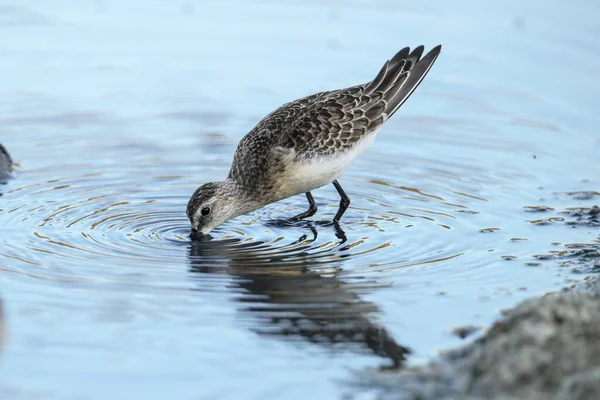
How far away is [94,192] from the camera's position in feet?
37.8

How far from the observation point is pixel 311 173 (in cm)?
1088

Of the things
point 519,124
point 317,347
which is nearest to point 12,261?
point 317,347

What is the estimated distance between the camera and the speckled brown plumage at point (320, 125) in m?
11.0

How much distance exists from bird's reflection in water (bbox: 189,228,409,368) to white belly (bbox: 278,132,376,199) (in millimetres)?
679

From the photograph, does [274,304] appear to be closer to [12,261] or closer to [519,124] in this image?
[12,261]

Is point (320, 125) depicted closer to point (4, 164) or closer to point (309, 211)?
point (309, 211)

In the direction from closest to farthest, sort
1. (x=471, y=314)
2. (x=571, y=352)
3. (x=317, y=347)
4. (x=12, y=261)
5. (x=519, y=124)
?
(x=571, y=352) → (x=317, y=347) → (x=471, y=314) → (x=12, y=261) → (x=519, y=124)

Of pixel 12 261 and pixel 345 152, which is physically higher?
pixel 345 152

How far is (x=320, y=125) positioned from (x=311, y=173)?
1.85 ft

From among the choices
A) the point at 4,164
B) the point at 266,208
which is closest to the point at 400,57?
the point at 266,208

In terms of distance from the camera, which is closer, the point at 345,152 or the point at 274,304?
the point at 274,304

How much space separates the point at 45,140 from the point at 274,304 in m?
5.54

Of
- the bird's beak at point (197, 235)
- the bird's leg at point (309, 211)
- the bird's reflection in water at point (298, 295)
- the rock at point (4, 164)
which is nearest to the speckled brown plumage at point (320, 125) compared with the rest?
the bird's leg at point (309, 211)

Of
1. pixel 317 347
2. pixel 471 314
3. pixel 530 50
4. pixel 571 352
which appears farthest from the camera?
pixel 530 50
